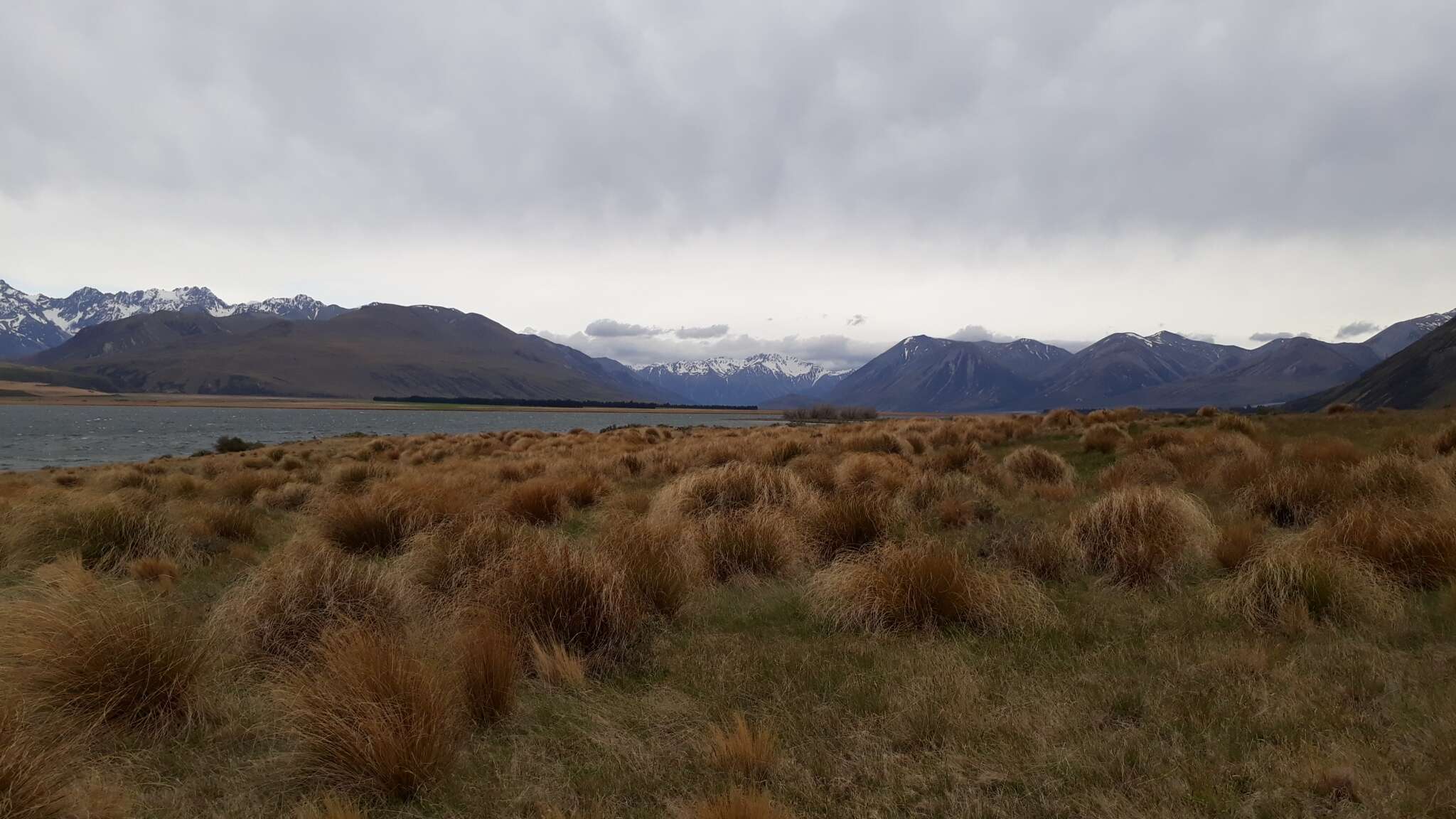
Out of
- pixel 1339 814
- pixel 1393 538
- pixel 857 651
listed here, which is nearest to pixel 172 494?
pixel 857 651

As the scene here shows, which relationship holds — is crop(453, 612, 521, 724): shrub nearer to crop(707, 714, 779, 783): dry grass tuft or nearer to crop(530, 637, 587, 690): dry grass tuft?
crop(530, 637, 587, 690): dry grass tuft

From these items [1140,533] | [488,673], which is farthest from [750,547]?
[1140,533]

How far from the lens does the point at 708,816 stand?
2512mm

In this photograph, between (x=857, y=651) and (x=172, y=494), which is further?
(x=172, y=494)

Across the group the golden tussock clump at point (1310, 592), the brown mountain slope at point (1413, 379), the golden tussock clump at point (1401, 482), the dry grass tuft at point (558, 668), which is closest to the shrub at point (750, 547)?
the dry grass tuft at point (558, 668)

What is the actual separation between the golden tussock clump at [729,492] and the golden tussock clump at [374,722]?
18.4 ft

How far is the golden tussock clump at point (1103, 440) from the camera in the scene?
50.5ft

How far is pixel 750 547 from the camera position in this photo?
6.94 metres

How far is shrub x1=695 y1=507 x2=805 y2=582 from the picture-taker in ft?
22.1

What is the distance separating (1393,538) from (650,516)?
24.2ft

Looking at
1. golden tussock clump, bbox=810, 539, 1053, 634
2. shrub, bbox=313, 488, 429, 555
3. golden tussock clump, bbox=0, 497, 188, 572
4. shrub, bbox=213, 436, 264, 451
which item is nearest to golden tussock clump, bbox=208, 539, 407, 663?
shrub, bbox=313, 488, 429, 555

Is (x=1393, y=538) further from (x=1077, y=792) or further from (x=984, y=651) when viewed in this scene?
(x=1077, y=792)

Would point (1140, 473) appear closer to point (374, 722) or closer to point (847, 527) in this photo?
point (847, 527)

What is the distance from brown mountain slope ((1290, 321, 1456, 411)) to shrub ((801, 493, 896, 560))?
483 ft
